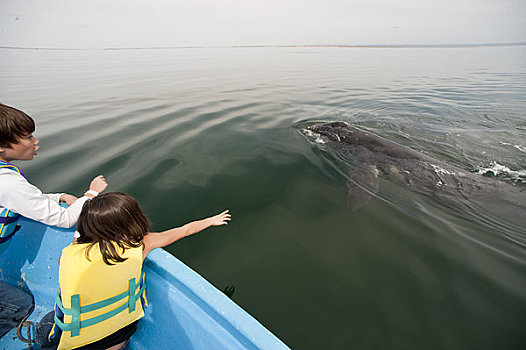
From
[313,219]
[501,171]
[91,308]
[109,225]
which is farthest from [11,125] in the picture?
[501,171]

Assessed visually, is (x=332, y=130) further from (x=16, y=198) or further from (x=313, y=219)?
(x=16, y=198)

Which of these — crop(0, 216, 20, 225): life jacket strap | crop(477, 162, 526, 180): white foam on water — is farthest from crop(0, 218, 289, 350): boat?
crop(477, 162, 526, 180): white foam on water

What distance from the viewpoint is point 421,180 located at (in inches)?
234

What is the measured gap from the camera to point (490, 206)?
516 cm

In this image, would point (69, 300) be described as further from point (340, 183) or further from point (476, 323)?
point (340, 183)

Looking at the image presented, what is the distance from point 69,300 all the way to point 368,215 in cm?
437

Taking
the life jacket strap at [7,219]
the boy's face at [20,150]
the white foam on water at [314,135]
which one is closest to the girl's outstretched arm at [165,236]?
the life jacket strap at [7,219]

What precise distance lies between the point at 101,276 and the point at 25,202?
118cm

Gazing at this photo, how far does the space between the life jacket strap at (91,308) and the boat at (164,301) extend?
0.25 meters

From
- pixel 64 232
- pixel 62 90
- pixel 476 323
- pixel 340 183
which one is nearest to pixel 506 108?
pixel 340 183

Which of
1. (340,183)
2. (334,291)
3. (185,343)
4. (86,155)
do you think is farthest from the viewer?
(86,155)

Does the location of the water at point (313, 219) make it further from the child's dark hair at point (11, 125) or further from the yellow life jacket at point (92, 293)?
the child's dark hair at point (11, 125)

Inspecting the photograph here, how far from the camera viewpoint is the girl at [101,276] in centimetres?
201

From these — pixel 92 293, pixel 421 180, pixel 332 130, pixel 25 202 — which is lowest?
pixel 421 180
